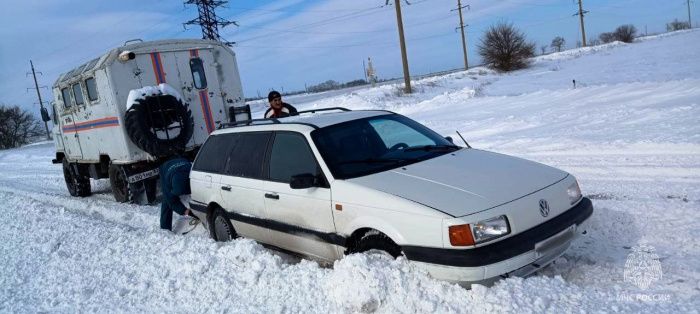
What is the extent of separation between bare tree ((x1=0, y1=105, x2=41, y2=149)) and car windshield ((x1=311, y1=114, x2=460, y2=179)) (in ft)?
201

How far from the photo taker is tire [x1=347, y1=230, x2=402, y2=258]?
387 cm

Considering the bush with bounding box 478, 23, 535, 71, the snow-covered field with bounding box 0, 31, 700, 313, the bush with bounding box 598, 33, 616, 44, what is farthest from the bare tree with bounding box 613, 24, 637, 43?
the snow-covered field with bounding box 0, 31, 700, 313

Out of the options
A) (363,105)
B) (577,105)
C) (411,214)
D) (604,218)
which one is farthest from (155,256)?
(363,105)

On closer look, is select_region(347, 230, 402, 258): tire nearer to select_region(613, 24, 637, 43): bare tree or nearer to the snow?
the snow

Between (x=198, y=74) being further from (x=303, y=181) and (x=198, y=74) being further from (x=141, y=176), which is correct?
(x=303, y=181)

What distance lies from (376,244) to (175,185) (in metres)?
4.09

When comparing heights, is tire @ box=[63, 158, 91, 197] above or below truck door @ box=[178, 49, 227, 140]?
below

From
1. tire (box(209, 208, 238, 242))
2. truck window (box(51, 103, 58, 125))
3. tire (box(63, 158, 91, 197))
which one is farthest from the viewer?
truck window (box(51, 103, 58, 125))

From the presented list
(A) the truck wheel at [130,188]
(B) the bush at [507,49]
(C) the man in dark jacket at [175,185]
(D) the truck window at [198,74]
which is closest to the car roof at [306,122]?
(C) the man in dark jacket at [175,185]

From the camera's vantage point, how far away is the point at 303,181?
14.3 ft

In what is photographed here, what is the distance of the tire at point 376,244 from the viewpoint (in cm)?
387

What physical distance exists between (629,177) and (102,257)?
6.80 metres

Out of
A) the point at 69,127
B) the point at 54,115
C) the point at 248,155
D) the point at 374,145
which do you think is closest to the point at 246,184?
the point at 248,155

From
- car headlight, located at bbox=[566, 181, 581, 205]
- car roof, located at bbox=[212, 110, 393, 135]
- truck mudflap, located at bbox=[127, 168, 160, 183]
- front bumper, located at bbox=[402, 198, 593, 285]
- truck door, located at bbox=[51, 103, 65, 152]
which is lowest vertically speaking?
front bumper, located at bbox=[402, 198, 593, 285]
